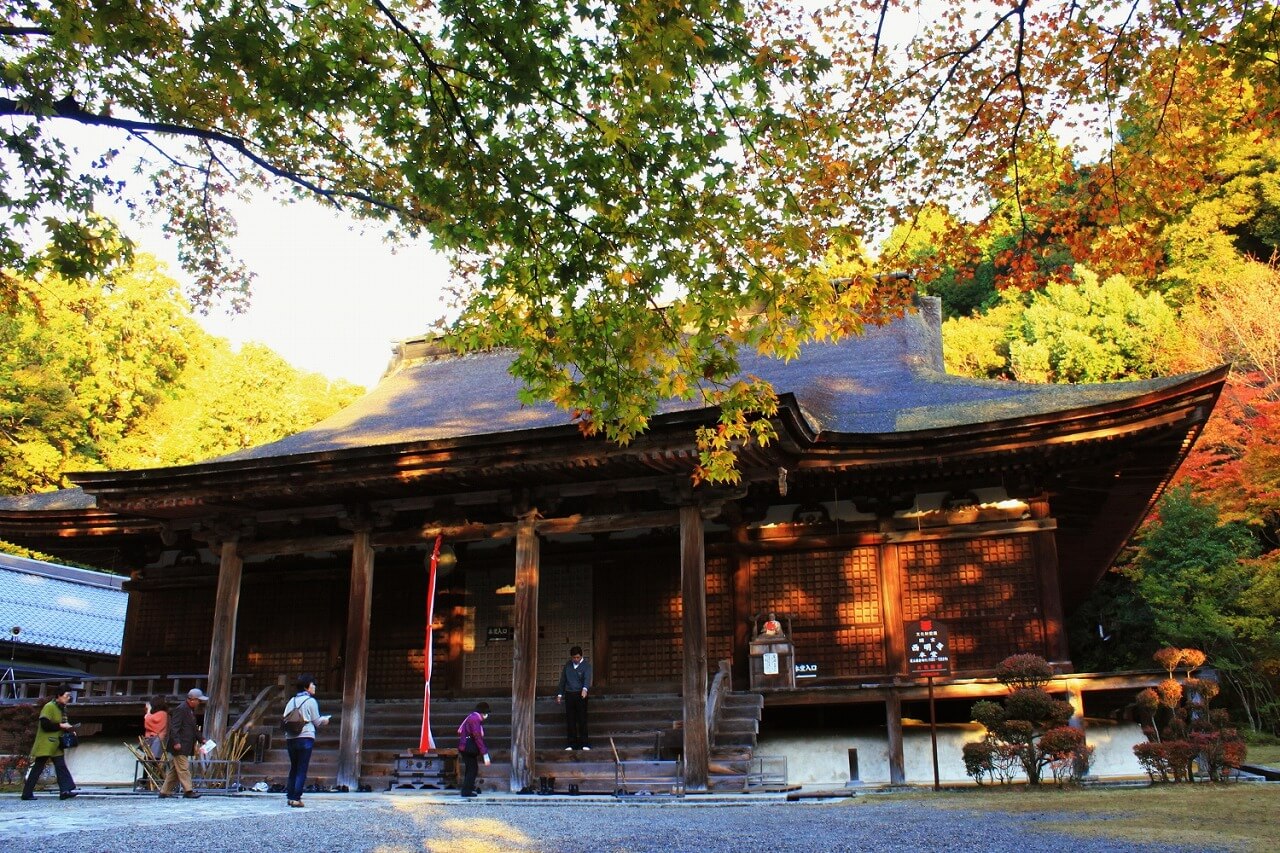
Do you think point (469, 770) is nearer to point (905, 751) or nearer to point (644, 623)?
point (644, 623)

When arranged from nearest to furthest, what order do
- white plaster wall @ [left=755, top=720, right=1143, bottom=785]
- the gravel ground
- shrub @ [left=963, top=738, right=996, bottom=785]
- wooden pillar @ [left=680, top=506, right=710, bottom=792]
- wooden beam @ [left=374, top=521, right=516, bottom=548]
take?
the gravel ground → shrub @ [left=963, top=738, right=996, bottom=785] → wooden pillar @ [left=680, top=506, right=710, bottom=792] → white plaster wall @ [left=755, top=720, right=1143, bottom=785] → wooden beam @ [left=374, top=521, right=516, bottom=548]

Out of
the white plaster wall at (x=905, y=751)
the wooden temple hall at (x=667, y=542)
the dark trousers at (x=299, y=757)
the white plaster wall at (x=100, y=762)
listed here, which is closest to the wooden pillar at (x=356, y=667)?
the wooden temple hall at (x=667, y=542)

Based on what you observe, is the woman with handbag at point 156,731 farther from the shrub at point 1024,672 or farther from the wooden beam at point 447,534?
the shrub at point 1024,672

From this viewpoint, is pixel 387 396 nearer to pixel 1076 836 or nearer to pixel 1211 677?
pixel 1211 677

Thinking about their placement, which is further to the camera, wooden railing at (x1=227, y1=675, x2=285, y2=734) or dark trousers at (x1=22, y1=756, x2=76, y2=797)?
wooden railing at (x1=227, y1=675, x2=285, y2=734)

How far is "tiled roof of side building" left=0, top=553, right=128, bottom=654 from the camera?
2373 centimetres

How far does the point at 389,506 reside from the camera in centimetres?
1398

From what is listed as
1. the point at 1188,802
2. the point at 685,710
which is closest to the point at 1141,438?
the point at 1188,802

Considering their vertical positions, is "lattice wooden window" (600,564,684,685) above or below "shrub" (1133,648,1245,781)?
above

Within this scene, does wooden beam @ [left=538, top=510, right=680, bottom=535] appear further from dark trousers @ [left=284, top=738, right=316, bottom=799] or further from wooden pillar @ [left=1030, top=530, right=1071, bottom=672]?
wooden pillar @ [left=1030, top=530, right=1071, bottom=672]

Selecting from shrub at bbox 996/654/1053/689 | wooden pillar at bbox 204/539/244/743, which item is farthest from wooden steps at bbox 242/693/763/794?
shrub at bbox 996/654/1053/689

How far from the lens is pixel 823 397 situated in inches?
624

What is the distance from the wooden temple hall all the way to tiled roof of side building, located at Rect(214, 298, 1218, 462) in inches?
4.2

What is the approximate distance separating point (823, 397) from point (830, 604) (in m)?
3.61
